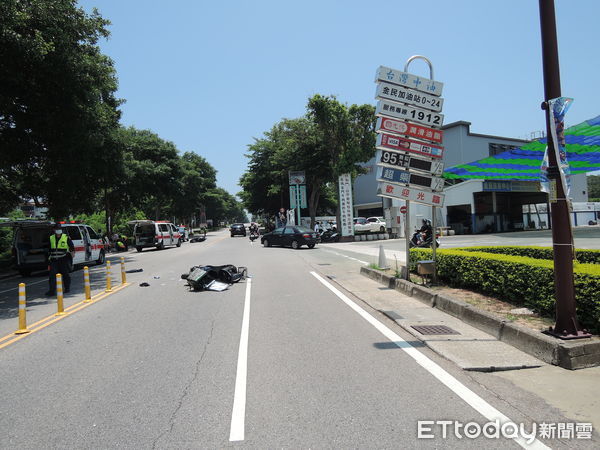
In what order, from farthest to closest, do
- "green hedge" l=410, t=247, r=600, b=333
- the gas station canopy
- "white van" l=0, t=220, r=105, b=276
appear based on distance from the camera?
the gas station canopy, "white van" l=0, t=220, r=105, b=276, "green hedge" l=410, t=247, r=600, b=333

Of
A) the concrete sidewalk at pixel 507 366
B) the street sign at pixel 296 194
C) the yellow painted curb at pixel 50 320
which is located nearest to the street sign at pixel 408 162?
the concrete sidewalk at pixel 507 366

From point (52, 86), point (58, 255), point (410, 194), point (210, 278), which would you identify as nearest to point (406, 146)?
point (410, 194)

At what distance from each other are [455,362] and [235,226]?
4954 centimetres

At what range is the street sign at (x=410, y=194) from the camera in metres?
10.3

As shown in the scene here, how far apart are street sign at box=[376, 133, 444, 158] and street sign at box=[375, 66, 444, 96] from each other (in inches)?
50.9

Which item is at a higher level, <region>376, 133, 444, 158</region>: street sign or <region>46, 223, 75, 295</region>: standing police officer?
<region>376, 133, 444, 158</region>: street sign

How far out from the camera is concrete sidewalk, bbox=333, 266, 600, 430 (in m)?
3.78

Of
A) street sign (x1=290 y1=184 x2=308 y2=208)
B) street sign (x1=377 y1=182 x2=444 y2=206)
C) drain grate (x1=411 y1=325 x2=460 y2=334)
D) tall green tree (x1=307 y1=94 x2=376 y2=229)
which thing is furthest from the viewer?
street sign (x1=290 y1=184 x2=308 y2=208)

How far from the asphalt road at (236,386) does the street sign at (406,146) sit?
4.47 metres

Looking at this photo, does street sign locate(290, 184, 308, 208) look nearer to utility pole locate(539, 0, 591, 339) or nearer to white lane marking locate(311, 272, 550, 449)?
white lane marking locate(311, 272, 550, 449)

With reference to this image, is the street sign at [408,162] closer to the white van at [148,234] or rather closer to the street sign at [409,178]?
the street sign at [409,178]

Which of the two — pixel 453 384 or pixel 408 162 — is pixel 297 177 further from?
pixel 453 384

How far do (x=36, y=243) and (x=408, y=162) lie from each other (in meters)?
15.5

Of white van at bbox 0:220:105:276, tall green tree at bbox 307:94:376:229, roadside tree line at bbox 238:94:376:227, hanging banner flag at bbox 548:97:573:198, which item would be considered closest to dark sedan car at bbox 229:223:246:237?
roadside tree line at bbox 238:94:376:227
